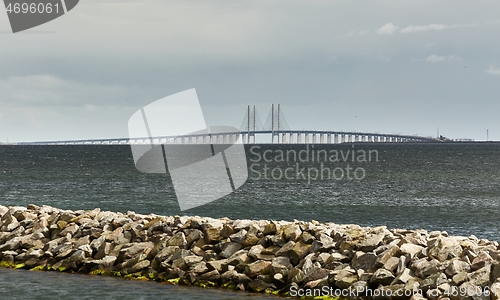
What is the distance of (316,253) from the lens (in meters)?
11.4

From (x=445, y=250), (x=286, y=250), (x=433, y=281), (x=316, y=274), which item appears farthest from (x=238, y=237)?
(x=433, y=281)

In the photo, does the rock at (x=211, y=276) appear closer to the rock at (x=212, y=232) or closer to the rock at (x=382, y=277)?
the rock at (x=212, y=232)

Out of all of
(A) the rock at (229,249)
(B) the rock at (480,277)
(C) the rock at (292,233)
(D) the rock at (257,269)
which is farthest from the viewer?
(A) the rock at (229,249)

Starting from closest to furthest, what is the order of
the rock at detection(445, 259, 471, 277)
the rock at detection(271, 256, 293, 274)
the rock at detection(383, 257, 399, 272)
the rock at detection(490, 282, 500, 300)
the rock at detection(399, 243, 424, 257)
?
the rock at detection(490, 282, 500, 300), the rock at detection(445, 259, 471, 277), the rock at detection(383, 257, 399, 272), the rock at detection(399, 243, 424, 257), the rock at detection(271, 256, 293, 274)

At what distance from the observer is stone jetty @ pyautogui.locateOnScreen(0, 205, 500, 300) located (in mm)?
10180

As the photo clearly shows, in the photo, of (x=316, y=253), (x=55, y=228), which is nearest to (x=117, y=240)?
(x=55, y=228)

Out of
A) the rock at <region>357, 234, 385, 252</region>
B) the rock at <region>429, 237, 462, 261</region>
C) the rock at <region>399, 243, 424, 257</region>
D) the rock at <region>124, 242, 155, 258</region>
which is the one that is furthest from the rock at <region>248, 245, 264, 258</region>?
the rock at <region>429, 237, 462, 261</region>

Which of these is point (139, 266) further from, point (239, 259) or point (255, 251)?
point (255, 251)

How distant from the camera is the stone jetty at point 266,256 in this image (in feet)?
33.4

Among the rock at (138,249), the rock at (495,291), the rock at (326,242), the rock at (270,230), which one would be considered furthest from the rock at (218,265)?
the rock at (495,291)

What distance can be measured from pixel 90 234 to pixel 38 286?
7.87 feet

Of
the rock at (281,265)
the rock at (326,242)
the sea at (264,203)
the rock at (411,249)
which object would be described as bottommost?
the sea at (264,203)

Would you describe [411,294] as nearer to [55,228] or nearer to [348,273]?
[348,273]

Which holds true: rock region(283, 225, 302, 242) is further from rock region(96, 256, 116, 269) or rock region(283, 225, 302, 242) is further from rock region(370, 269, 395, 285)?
rock region(96, 256, 116, 269)
